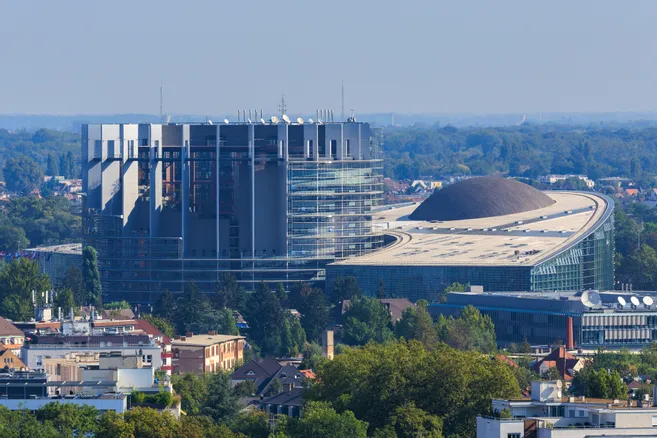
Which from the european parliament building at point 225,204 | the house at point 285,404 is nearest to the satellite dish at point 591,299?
the european parliament building at point 225,204

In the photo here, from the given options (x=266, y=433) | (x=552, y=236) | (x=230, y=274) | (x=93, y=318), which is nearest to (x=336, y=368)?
(x=266, y=433)

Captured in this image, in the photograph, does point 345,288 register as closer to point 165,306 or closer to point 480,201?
point 165,306

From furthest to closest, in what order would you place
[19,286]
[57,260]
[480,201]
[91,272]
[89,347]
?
[480,201] → [57,260] → [91,272] → [19,286] → [89,347]

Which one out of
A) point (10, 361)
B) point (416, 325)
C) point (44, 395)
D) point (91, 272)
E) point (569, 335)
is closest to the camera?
point (44, 395)

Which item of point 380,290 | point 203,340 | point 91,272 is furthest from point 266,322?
point 91,272

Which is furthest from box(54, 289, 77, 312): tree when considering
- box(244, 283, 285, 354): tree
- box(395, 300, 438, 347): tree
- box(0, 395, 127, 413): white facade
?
box(0, 395, 127, 413): white facade

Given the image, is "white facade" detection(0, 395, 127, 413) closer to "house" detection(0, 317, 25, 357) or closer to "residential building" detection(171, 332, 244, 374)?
"house" detection(0, 317, 25, 357)

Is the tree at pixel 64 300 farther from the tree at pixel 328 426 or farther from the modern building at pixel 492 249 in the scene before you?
the tree at pixel 328 426
